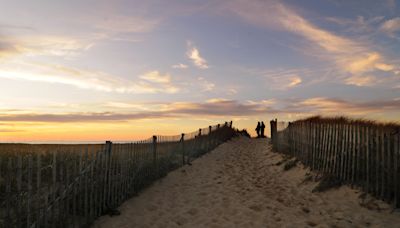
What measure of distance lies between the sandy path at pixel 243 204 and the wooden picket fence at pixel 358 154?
1.52 ft

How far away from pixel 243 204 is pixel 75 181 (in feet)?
15.5

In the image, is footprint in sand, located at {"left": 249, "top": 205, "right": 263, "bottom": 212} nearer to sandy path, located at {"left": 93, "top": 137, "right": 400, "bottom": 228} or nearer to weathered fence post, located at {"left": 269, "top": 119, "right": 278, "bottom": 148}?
sandy path, located at {"left": 93, "top": 137, "right": 400, "bottom": 228}


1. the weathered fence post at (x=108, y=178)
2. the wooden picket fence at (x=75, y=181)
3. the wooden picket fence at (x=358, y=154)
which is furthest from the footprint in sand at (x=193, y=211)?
the wooden picket fence at (x=358, y=154)

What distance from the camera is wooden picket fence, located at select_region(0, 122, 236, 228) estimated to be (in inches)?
268

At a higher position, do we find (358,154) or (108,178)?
(358,154)

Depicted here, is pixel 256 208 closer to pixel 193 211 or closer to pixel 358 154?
pixel 193 211

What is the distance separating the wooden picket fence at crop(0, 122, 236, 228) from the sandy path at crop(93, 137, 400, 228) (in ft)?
1.48

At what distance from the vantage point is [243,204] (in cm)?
1094

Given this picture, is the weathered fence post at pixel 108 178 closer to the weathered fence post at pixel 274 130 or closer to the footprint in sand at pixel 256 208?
the footprint in sand at pixel 256 208

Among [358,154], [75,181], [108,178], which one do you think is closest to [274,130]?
[358,154]

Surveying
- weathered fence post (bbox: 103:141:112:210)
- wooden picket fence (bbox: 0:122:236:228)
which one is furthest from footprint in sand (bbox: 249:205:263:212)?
weathered fence post (bbox: 103:141:112:210)

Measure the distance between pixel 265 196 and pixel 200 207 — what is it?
225 cm

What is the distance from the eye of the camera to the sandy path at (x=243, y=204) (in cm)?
927

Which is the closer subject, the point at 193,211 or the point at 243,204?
the point at 193,211
